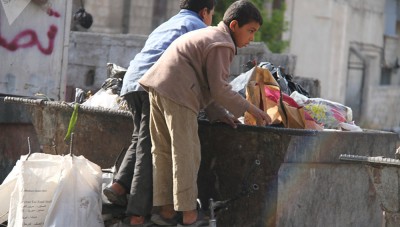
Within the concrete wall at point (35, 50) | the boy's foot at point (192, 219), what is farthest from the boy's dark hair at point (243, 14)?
the concrete wall at point (35, 50)

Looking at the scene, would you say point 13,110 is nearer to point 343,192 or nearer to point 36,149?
point 36,149

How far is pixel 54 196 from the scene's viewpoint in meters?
5.68

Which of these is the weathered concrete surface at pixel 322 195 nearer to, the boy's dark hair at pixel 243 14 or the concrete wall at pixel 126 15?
the boy's dark hair at pixel 243 14

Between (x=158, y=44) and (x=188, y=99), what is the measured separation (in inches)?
24.8

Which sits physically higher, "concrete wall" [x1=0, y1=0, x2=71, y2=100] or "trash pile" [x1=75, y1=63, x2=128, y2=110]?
"concrete wall" [x1=0, y1=0, x2=71, y2=100]

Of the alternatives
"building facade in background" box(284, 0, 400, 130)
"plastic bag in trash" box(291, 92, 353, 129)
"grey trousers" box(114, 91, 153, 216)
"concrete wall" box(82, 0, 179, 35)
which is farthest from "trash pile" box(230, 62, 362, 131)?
"building facade in background" box(284, 0, 400, 130)

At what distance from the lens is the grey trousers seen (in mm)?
5695

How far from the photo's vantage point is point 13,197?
19.0 feet

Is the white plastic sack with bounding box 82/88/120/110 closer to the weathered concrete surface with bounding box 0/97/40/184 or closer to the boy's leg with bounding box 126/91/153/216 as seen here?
the boy's leg with bounding box 126/91/153/216

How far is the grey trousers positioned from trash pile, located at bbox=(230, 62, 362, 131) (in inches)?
23.6

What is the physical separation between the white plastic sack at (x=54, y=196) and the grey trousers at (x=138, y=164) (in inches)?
8.3

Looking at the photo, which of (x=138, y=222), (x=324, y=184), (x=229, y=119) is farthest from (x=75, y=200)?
(x=324, y=184)

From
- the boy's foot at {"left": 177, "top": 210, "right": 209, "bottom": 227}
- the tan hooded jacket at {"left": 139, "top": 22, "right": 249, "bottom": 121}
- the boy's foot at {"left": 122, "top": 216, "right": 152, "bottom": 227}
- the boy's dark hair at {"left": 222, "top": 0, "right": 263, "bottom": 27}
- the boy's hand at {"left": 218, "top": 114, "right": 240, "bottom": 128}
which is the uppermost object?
the boy's dark hair at {"left": 222, "top": 0, "right": 263, "bottom": 27}

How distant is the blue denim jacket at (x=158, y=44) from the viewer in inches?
234
